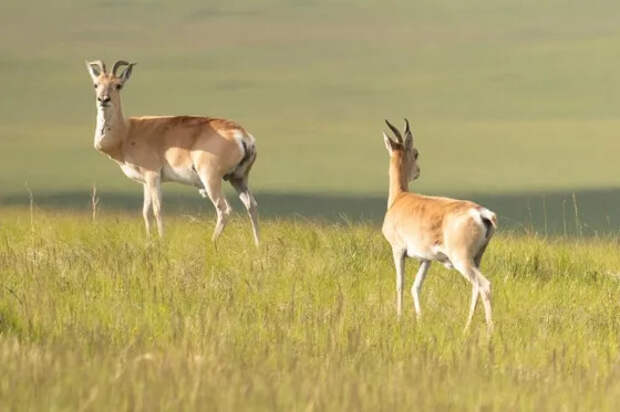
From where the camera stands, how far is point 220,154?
15.9m

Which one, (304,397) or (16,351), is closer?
(304,397)

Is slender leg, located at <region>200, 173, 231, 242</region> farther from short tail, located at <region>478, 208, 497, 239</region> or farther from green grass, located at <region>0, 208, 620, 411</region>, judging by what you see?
short tail, located at <region>478, 208, 497, 239</region>

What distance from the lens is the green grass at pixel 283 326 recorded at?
629 centimetres

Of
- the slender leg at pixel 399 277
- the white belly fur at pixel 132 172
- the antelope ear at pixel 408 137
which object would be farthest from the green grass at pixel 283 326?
the antelope ear at pixel 408 137

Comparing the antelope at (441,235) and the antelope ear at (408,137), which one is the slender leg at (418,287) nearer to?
the antelope at (441,235)

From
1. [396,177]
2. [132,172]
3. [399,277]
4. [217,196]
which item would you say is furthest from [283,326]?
[132,172]

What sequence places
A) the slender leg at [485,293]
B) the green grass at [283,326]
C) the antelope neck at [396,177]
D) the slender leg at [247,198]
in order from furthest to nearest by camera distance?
the slender leg at [247,198] → the antelope neck at [396,177] → the slender leg at [485,293] → the green grass at [283,326]

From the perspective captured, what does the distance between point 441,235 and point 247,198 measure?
19.3 feet

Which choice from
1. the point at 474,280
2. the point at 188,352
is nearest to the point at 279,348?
the point at 188,352

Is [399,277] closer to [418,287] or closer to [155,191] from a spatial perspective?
[418,287]

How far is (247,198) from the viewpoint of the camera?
53.2 ft

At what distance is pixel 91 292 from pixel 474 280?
3.15 meters

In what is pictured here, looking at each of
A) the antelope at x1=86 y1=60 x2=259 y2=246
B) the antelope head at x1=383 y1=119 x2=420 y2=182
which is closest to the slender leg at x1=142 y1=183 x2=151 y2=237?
the antelope at x1=86 y1=60 x2=259 y2=246

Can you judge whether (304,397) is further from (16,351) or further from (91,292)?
(91,292)
